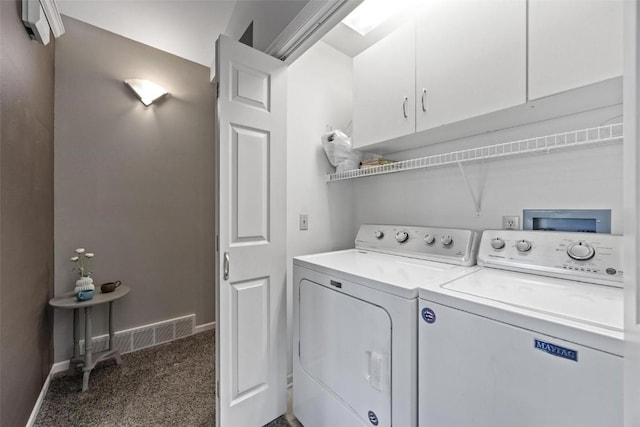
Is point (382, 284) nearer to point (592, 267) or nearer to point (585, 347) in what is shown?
point (585, 347)

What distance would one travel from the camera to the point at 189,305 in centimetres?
272

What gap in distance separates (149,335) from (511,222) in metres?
3.04

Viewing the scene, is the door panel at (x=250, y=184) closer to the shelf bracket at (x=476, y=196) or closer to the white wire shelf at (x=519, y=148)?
the white wire shelf at (x=519, y=148)

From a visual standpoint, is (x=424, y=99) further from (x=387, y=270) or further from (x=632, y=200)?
(x=632, y=200)

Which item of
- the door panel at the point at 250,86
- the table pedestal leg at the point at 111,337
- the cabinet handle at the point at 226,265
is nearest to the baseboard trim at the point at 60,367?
the table pedestal leg at the point at 111,337

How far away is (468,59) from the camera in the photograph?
1.27 metres

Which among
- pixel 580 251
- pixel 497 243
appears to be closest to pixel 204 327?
pixel 497 243

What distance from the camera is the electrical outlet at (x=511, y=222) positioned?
54.3 inches

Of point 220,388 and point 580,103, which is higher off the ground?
point 580,103

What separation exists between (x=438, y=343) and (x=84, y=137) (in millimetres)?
2905

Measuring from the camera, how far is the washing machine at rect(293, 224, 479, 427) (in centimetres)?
101

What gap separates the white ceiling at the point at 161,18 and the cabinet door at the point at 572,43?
2.15 metres

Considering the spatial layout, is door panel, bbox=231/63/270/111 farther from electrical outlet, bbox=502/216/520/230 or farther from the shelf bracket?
electrical outlet, bbox=502/216/520/230

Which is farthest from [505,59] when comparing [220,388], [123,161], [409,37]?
[123,161]
